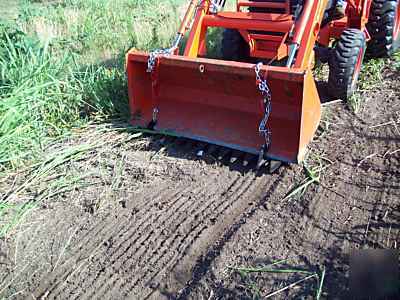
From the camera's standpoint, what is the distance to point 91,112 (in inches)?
192

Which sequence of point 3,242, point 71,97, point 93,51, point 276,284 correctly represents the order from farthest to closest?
point 93,51 < point 71,97 < point 3,242 < point 276,284

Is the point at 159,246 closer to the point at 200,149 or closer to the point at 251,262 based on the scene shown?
the point at 251,262

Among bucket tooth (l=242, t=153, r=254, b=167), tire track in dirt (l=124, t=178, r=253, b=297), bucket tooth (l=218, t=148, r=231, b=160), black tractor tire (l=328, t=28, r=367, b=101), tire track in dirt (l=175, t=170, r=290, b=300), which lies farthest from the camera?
black tractor tire (l=328, t=28, r=367, b=101)

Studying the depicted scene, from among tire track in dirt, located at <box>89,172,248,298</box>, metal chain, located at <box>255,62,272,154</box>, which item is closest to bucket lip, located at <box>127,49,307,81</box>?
metal chain, located at <box>255,62,272,154</box>

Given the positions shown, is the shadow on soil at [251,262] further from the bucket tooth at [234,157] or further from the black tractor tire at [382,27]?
the black tractor tire at [382,27]

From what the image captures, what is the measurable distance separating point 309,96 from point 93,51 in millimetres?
4447

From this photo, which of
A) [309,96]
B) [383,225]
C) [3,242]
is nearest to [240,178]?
[309,96]

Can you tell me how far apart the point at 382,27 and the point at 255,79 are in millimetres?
2145

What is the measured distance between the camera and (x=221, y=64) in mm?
3768

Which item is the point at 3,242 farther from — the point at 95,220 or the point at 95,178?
the point at 95,178

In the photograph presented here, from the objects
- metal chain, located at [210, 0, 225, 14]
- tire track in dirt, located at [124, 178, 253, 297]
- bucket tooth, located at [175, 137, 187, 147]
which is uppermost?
metal chain, located at [210, 0, 225, 14]

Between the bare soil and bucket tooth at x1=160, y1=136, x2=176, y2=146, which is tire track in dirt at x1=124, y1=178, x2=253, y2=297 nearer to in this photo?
the bare soil

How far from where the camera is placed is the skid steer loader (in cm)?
371

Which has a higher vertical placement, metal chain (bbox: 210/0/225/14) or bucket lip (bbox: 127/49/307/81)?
metal chain (bbox: 210/0/225/14)
